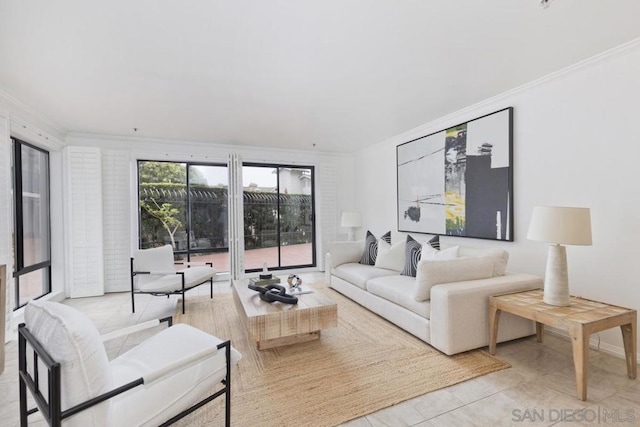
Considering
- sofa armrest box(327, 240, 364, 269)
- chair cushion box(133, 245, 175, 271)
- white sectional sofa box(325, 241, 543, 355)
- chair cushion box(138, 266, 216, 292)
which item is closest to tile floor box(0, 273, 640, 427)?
white sectional sofa box(325, 241, 543, 355)

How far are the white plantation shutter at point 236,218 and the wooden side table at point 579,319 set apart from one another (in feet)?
13.4

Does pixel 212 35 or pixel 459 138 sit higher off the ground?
pixel 212 35

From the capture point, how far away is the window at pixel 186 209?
5238 millimetres

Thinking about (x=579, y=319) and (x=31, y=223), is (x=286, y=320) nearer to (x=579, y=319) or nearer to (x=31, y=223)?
(x=579, y=319)

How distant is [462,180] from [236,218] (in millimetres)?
3752

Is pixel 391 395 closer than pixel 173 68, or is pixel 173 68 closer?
pixel 391 395

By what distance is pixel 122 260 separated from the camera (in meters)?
4.93

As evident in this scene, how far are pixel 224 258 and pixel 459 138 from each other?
4519 millimetres

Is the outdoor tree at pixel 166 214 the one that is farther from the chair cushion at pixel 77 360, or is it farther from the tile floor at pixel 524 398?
the chair cushion at pixel 77 360

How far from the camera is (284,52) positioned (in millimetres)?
2434

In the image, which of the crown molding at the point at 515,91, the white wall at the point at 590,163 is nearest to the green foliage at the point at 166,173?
the crown molding at the point at 515,91

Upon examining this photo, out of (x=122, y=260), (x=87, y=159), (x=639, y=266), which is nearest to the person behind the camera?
(x=639, y=266)

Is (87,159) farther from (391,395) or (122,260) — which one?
(391,395)

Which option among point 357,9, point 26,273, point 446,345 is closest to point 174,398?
point 446,345
